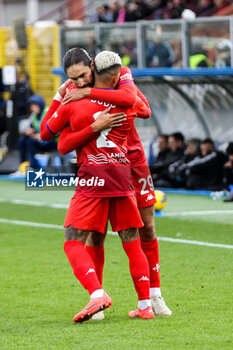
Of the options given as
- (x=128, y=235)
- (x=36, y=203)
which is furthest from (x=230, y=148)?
(x=128, y=235)

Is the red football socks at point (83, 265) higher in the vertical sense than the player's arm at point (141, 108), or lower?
lower

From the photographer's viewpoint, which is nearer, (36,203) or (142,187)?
(142,187)

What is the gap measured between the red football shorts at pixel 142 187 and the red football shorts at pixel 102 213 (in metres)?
0.26

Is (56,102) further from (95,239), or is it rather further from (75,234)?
(95,239)

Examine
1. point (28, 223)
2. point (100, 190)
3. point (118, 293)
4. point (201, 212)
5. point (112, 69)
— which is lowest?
point (201, 212)

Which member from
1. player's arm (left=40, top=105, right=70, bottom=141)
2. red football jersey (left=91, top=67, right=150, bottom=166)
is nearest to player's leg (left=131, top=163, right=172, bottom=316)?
red football jersey (left=91, top=67, right=150, bottom=166)

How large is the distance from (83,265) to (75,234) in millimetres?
233

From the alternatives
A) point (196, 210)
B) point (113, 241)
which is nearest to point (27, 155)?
point (196, 210)

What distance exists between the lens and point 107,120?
19.0 ft

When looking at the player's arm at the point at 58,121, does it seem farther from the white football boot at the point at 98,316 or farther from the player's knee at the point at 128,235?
the white football boot at the point at 98,316

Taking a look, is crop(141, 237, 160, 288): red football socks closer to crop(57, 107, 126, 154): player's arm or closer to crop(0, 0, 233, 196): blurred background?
crop(57, 107, 126, 154): player's arm

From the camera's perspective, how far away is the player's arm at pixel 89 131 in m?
5.77

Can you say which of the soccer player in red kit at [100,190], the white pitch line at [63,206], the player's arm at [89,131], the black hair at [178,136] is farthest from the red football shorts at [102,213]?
the black hair at [178,136]

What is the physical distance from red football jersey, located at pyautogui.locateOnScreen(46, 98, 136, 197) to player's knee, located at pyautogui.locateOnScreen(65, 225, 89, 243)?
0.27 m
